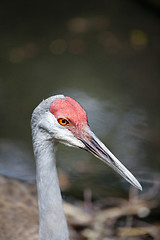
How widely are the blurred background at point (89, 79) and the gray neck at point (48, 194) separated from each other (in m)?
1.41

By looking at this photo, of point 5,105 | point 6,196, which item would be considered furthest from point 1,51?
point 6,196

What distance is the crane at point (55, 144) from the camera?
2.27 metres

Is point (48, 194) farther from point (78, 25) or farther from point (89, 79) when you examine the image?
point (78, 25)

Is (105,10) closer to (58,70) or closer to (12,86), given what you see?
(58,70)

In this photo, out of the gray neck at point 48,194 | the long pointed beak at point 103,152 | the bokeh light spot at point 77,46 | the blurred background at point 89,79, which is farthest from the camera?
the bokeh light spot at point 77,46

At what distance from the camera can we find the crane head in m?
2.26

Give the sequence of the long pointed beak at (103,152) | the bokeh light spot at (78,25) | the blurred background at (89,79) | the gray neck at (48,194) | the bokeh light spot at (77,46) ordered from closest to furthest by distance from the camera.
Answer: the long pointed beak at (103,152) < the gray neck at (48,194) < the blurred background at (89,79) < the bokeh light spot at (77,46) < the bokeh light spot at (78,25)

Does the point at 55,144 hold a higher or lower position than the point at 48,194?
higher

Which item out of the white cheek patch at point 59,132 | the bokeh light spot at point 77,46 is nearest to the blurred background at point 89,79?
the bokeh light spot at point 77,46

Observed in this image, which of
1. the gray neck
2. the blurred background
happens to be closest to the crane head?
the gray neck

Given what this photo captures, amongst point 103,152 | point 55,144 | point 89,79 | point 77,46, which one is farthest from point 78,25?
point 103,152

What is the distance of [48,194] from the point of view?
2434mm

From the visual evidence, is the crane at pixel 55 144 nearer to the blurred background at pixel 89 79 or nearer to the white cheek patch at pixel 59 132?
the white cheek patch at pixel 59 132

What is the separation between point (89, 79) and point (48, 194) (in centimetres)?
300
